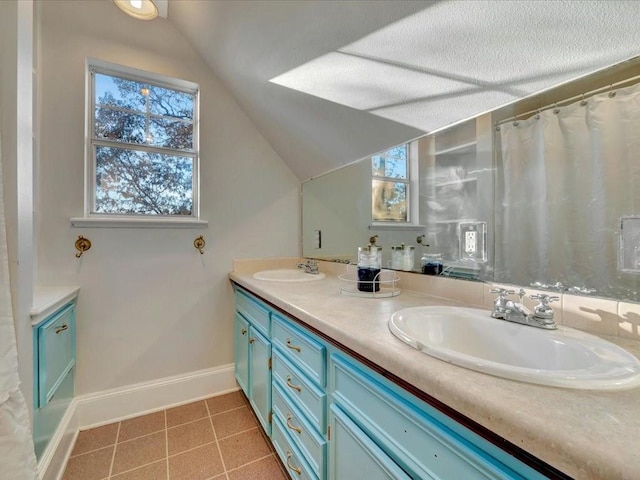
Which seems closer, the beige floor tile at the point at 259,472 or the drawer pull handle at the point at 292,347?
the drawer pull handle at the point at 292,347

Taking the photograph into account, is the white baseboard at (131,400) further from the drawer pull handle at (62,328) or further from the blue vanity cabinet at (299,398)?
the blue vanity cabinet at (299,398)

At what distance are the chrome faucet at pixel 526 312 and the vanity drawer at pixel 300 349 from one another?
1.96ft

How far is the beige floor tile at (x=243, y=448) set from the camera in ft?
4.85

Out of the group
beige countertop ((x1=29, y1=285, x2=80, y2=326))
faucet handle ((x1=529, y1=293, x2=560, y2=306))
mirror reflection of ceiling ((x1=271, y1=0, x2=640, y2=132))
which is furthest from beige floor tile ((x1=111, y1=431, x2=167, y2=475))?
mirror reflection of ceiling ((x1=271, y1=0, x2=640, y2=132))

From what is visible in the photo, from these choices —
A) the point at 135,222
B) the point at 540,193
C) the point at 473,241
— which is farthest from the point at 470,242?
the point at 135,222

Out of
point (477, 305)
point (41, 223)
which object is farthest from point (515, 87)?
point (41, 223)

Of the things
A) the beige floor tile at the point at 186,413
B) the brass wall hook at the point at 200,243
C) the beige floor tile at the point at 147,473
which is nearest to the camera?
the beige floor tile at the point at 147,473

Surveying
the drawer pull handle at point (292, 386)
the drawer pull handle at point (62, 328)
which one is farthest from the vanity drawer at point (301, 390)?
the drawer pull handle at point (62, 328)

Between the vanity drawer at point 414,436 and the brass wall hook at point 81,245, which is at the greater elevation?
the brass wall hook at point 81,245

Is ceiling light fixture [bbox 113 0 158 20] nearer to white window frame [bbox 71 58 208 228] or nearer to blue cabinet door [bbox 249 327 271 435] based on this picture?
white window frame [bbox 71 58 208 228]

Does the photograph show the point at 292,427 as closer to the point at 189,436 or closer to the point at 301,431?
the point at 301,431

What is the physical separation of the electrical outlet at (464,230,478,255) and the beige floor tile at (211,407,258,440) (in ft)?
5.27

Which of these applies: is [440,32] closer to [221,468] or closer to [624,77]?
[624,77]

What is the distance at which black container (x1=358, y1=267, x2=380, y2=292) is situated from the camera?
4.50ft
